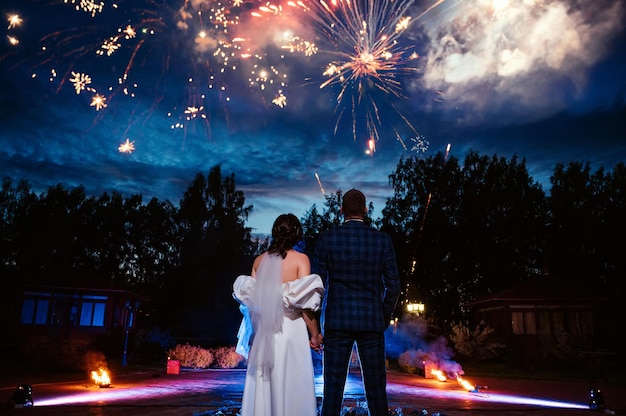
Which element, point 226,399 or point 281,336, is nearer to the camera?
point 281,336

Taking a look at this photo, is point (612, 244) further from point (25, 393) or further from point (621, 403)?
point (25, 393)

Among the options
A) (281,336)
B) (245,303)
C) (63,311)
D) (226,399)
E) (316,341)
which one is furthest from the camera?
(63,311)

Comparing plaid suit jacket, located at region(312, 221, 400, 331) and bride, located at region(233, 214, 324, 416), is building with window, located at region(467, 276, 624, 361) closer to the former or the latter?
plaid suit jacket, located at region(312, 221, 400, 331)

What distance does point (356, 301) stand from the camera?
11.8ft

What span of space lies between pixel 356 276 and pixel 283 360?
941 mm

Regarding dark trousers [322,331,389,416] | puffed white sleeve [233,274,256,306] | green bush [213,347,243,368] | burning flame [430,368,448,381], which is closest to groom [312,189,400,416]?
dark trousers [322,331,389,416]

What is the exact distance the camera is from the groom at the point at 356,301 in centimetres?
352

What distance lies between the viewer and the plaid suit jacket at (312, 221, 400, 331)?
3582 millimetres

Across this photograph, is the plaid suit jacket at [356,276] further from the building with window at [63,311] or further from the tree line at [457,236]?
the tree line at [457,236]

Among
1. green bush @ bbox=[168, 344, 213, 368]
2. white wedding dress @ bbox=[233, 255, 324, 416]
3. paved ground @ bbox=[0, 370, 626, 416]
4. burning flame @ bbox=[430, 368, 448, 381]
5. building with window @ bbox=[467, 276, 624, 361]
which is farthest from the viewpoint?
building with window @ bbox=[467, 276, 624, 361]

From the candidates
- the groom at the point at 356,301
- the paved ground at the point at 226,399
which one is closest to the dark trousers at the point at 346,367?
the groom at the point at 356,301

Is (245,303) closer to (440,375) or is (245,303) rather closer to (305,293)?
(305,293)

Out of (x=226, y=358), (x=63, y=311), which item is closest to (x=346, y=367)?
(x=226, y=358)

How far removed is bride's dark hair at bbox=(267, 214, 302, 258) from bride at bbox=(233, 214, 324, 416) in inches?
2.1
